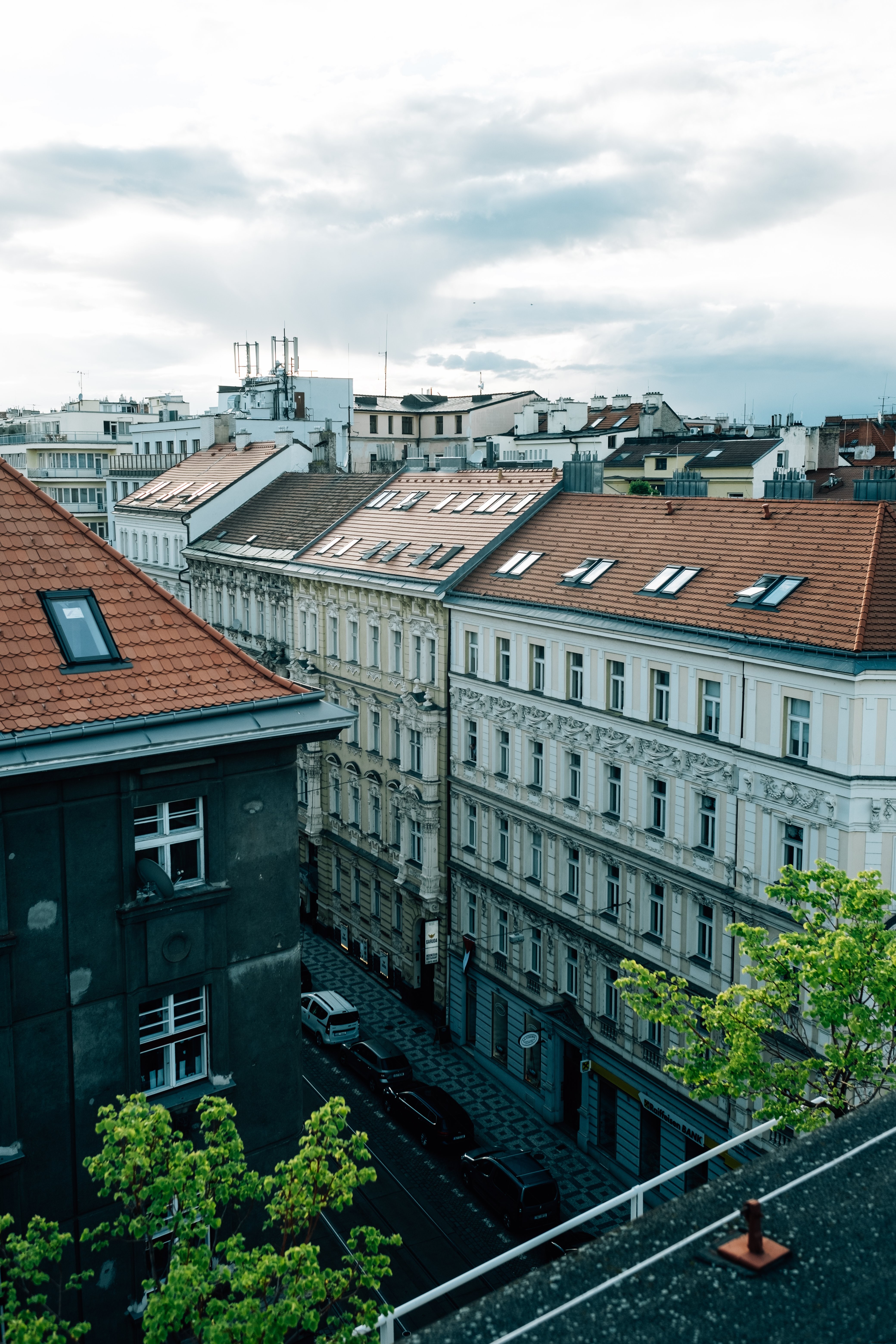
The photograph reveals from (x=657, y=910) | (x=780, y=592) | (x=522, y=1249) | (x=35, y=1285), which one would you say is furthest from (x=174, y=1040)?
(x=780, y=592)

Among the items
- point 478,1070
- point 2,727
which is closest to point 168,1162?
point 2,727

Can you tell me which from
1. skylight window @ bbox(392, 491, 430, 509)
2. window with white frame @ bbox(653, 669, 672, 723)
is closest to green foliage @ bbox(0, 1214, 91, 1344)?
window with white frame @ bbox(653, 669, 672, 723)

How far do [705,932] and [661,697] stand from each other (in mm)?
7086

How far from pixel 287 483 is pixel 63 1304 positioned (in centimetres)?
5721

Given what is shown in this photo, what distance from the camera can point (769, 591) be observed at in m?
34.4

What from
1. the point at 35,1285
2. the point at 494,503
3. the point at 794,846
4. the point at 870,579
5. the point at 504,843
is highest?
the point at 494,503

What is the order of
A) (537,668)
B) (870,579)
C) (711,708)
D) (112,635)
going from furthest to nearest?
(537,668) < (711,708) < (870,579) < (112,635)

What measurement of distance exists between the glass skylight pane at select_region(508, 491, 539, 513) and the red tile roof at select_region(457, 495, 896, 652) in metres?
1.37

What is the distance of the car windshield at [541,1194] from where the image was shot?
36.5 meters

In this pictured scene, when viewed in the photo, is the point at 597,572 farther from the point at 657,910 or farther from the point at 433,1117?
the point at 433,1117

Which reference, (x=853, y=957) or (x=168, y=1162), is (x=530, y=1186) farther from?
(x=168, y=1162)

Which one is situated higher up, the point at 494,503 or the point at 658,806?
the point at 494,503

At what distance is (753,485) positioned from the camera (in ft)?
262

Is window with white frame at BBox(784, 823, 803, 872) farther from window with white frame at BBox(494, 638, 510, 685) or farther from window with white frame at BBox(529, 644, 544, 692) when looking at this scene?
window with white frame at BBox(494, 638, 510, 685)
